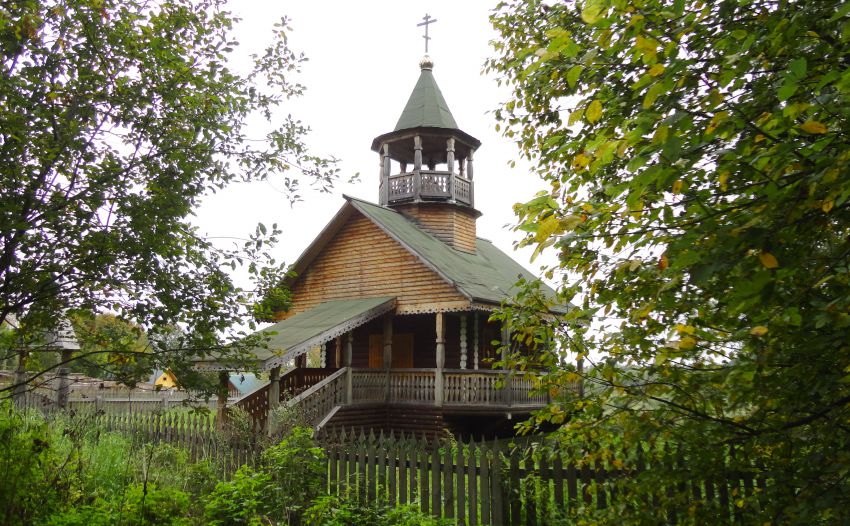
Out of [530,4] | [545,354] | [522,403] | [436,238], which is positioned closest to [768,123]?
[545,354]

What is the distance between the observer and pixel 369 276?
18609mm

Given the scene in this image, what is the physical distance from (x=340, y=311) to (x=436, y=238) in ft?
17.5

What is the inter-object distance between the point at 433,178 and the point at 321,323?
25.9 feet

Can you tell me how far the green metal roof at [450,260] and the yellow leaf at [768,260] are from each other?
12164 mm

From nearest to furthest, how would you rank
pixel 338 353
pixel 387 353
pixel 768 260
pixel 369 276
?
pixel 768 260, pixel 387 353, pixel 369 276, pixel 338 353

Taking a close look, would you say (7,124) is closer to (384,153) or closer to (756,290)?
(756,290)

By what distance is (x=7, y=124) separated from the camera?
4.67m

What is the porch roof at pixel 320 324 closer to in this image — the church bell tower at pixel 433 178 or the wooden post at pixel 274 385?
the wooden post at pixel 274 385

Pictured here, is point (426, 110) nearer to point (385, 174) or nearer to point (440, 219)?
point (385, 174)

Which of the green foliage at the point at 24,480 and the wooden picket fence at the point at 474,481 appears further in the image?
the wooden picket fence at the point at 474,481

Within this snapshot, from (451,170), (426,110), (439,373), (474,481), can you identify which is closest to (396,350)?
(439,373)

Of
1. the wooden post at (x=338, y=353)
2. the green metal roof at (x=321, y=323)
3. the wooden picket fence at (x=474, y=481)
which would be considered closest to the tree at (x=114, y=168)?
the wooden picket fence at (x=474, y=481)

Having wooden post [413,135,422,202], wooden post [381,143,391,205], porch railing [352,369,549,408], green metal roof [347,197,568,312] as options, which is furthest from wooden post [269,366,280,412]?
wooden post [381,143,391,205]

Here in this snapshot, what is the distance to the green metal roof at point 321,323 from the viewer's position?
44.3 feet
